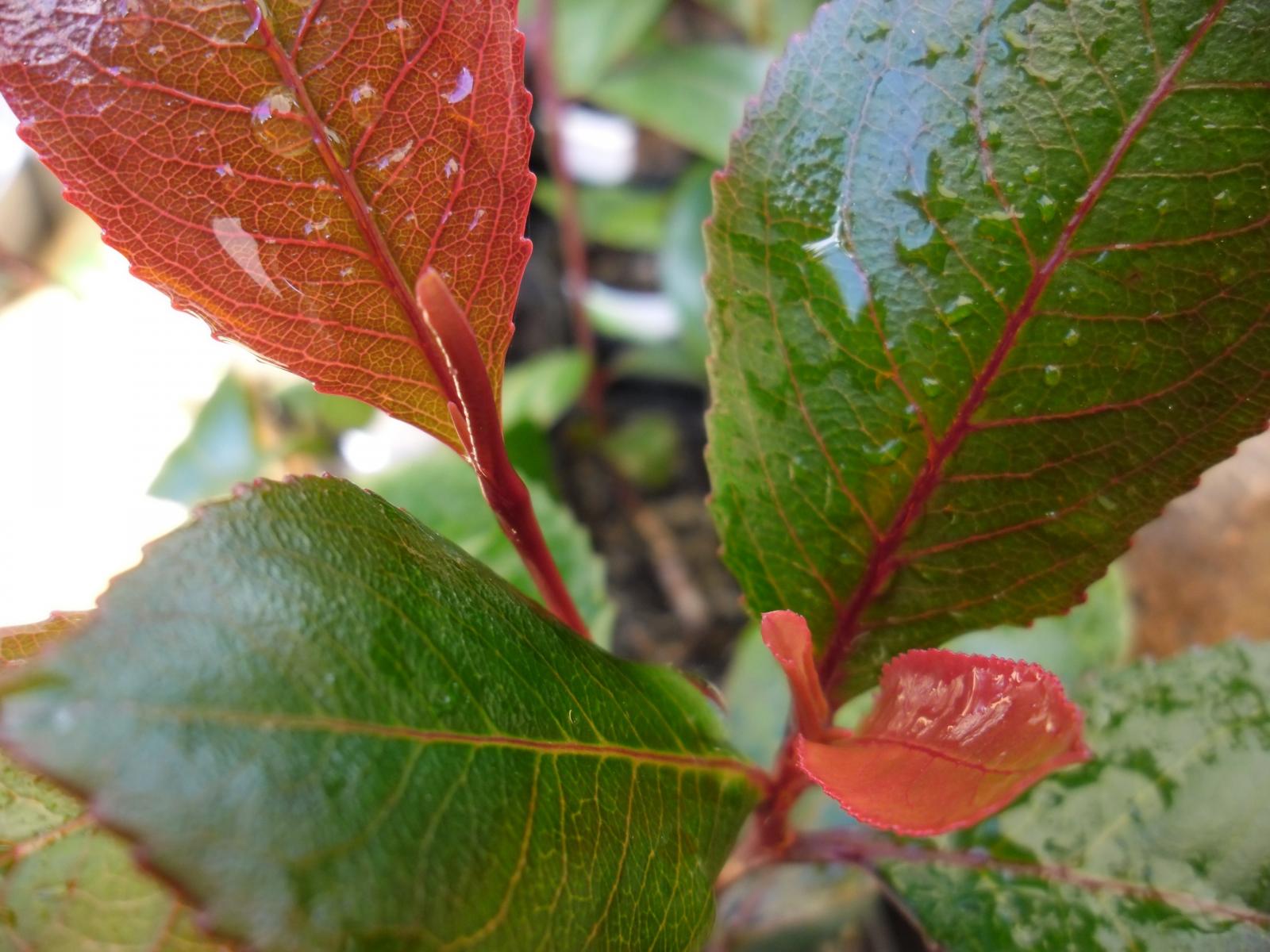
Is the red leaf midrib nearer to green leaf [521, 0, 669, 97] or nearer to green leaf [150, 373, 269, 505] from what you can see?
green leaf [150, 373, 269, 505]

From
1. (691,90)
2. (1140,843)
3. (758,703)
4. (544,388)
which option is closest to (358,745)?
(1140,843)

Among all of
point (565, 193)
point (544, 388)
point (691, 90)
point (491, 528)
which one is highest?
point (691, 90)

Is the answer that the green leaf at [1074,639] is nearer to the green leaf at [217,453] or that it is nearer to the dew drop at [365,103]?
the dew drop at [365,103]

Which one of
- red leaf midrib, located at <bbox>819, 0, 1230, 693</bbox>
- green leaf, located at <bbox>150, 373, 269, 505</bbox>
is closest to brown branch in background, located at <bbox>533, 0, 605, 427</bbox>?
green leaf, located at <bbox>150, 373, 269, 505</bbox>

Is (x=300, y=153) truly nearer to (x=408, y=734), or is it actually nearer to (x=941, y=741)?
(x=408, y=734)

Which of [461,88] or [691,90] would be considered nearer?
[461,88]

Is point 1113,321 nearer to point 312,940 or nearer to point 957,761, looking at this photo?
point 957,761
